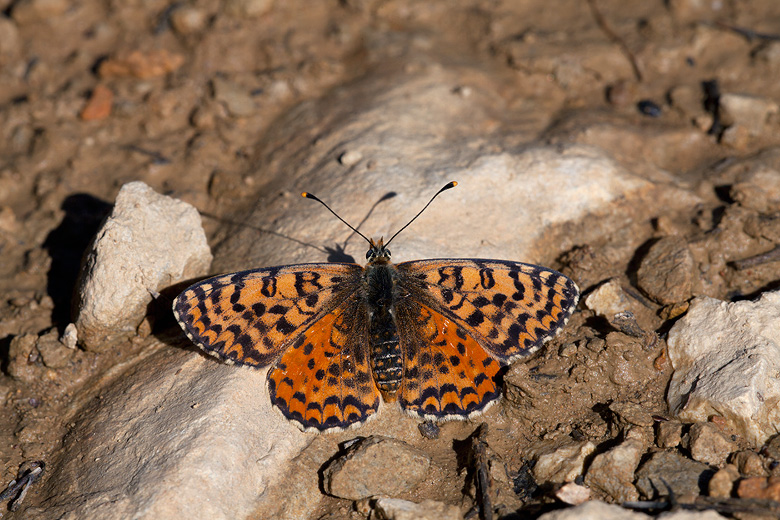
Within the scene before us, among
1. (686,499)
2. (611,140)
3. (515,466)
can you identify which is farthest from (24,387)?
(611,140)

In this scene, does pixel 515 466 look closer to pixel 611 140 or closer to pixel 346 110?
pixel 611 140

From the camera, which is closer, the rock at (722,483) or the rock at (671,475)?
the rock at (722,483)

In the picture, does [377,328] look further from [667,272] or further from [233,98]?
[233,98]

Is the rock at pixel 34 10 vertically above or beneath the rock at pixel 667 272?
above

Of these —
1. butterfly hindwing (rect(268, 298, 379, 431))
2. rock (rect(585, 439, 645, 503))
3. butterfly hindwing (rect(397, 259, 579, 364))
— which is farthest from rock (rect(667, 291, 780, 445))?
butterfly hindwing (rect(268, 298, 379, 431))

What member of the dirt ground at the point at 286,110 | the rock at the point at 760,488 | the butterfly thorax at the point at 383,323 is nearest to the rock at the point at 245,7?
the dirt ground at the point at 286,110

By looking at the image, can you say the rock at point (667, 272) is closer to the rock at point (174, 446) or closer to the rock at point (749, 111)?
the rock at point (749, 111)

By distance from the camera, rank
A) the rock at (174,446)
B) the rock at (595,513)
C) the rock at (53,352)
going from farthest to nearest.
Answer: the rock at (53,352), the rock at (174,446), the rock at (595,513)

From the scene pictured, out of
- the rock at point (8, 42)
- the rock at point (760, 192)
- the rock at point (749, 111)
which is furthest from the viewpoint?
the rock at point (8, 42)
